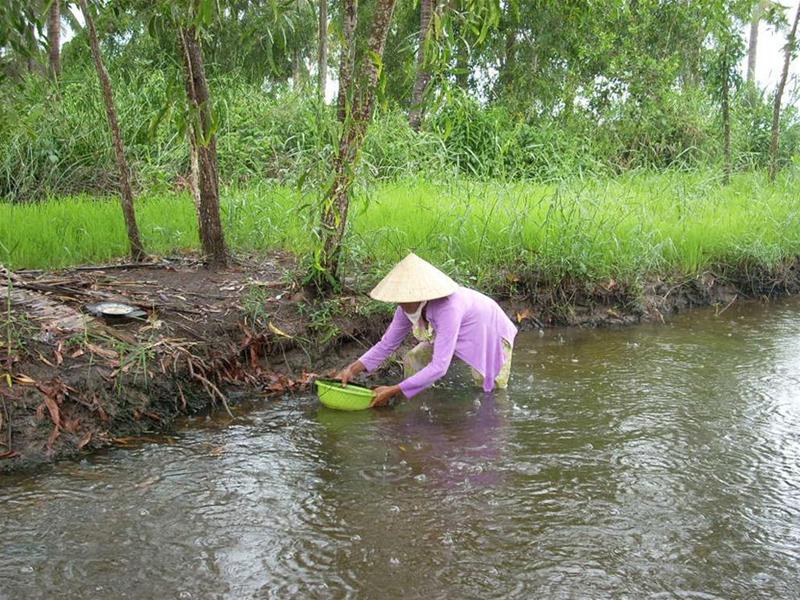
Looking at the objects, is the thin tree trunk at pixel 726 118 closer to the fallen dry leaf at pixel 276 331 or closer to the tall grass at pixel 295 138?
the tall grass at pixel 295 138

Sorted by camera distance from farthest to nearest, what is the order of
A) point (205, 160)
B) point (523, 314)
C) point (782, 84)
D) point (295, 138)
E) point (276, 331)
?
1. point (782, 84)
2. point (295, 138)
3. point (523, 314)
4. point (205, 160)
5. point (276, 331)

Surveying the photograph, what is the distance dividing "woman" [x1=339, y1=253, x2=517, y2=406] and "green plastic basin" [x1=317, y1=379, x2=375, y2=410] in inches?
2.5

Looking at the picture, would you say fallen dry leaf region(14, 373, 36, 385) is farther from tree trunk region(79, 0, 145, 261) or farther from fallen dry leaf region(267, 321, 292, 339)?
tree trunk region(79, 0, 145, 261)

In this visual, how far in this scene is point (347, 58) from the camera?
479cm

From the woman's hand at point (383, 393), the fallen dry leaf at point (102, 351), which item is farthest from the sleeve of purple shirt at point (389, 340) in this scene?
the fallen dry leaf at point (102, 351)

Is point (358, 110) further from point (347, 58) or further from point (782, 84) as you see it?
point (782, 84)

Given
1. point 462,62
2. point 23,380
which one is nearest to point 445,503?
point 23,380

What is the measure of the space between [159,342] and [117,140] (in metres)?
1.73

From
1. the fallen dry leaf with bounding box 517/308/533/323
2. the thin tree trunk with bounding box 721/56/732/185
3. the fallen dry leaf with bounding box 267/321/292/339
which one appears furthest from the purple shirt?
the thin tree trunk with bounding box 721/56/732/185

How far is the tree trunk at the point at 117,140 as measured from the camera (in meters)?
5.23

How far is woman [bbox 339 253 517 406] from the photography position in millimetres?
4340

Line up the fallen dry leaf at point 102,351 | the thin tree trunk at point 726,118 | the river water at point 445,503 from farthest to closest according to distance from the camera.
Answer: the thin tree trunk at point 726,118, the fallen dry leaf at point 102,351, the river water at point 445,503

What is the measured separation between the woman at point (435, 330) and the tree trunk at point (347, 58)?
107cm

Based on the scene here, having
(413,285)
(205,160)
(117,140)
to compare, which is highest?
(117,140)
